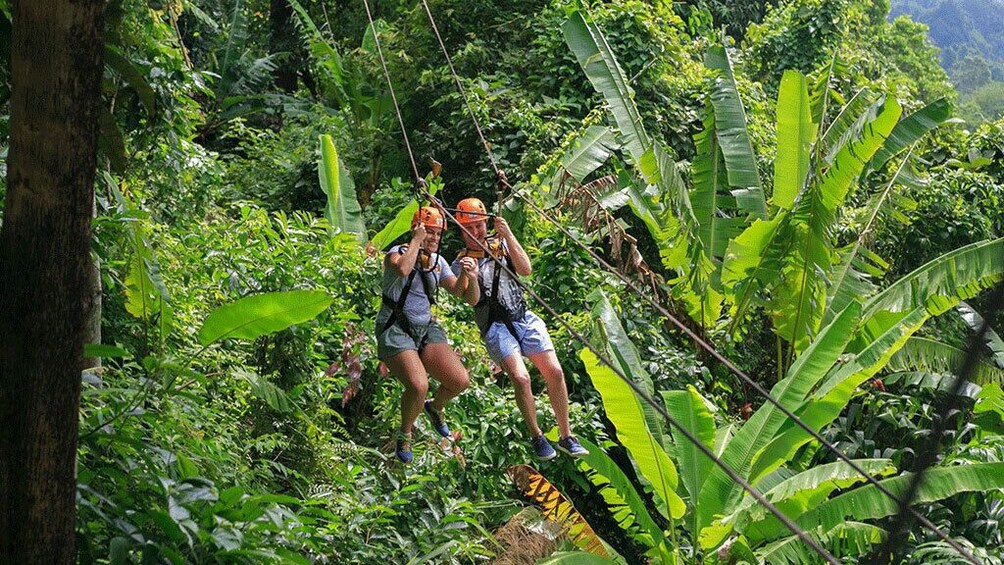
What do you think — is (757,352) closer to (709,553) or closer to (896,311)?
(896,311)

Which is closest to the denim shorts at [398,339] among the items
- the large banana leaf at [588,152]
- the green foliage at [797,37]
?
the large banana leaf at [588,152]

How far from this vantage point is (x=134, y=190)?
8297 mm

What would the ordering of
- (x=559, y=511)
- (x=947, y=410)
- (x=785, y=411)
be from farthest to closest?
1. (x=559, y=511)
2. (x=785, y=411)
3. (x=947, y=410)

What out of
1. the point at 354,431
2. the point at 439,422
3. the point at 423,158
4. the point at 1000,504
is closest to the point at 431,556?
the point at 439,422

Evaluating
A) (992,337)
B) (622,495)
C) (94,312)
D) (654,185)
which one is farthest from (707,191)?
(94,312)

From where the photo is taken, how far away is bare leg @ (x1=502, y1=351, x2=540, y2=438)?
5.89 metres

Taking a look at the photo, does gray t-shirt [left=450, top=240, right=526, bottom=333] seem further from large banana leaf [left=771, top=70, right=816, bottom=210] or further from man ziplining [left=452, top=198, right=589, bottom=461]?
large banana leaf [left=771, top=70, right=816, bottom=210]

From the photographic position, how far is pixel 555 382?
19.6ft

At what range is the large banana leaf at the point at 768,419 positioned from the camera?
7277mm

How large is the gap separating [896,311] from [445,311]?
10.2 ft

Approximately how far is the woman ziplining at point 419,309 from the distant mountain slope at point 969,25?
1738 inches

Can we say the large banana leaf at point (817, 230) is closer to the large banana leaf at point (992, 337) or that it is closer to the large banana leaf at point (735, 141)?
the large banana leaf at point (735, 141)

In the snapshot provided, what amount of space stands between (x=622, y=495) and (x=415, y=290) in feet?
7.63

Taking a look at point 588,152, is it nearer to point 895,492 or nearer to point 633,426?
point 633,426
